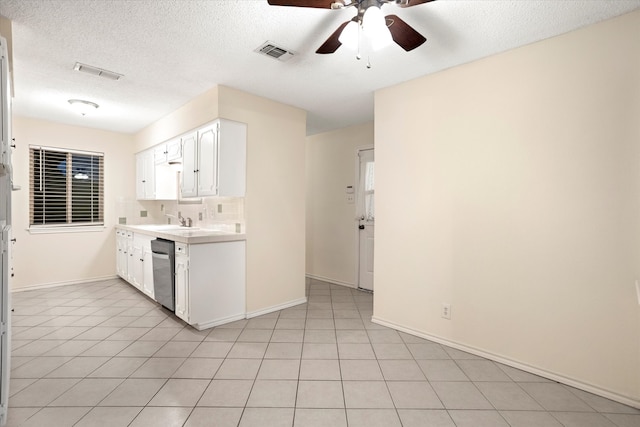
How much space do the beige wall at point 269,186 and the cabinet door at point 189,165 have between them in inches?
6.3

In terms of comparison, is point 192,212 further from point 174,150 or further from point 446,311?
point 446,311

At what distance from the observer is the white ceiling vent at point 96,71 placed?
2755mm

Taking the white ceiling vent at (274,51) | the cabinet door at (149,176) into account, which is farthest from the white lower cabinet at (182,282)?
the cabinet door at (149,176)

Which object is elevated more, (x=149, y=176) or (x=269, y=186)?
(x=149, y=176)

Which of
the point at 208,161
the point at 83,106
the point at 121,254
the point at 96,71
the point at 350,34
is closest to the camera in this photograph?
the point at 350,34

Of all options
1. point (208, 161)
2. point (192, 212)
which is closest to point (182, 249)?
point (208, 161)

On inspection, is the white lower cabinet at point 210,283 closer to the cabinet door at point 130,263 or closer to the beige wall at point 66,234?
the cabinet door at point 130,263

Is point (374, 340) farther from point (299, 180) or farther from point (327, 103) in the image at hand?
point (327, 103)

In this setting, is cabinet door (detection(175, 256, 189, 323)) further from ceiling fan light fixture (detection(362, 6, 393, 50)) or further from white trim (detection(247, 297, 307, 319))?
ceiling fan light fixture (detection(362, 6, 393, 50))

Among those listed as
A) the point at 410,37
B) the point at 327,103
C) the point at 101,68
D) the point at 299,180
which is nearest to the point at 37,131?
the point at 101,68

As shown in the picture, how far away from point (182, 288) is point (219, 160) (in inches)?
53.5

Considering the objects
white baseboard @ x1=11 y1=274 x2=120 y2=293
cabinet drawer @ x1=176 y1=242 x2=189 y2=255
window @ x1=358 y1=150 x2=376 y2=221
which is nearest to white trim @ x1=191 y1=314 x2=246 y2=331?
cabinet drawer @ x1=176 y1=242 x2=189 y2=255

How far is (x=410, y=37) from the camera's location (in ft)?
6.06

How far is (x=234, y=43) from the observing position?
2.34 metres
